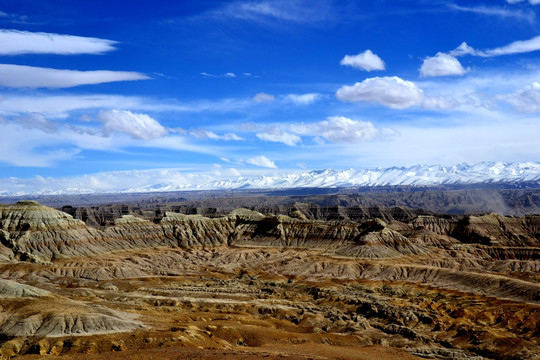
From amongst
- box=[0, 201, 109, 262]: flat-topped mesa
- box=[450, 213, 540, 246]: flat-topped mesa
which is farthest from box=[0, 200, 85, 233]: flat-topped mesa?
box=[450, 213, 540, 246]: flat-topped mesa

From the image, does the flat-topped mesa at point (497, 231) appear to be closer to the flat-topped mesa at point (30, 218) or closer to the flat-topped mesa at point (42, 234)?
the flat-topped mesa at point (42, 234)

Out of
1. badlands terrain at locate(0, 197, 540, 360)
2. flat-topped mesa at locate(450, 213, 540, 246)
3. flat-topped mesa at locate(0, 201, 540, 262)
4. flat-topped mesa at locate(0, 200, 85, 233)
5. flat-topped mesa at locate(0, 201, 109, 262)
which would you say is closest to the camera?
badlands terrain at locate(0, 197, 540, 360)

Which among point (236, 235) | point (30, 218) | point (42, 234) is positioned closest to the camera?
point (42, 234)

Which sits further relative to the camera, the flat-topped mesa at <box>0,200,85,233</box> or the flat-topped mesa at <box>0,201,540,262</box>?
the flat-topped mesa at <box>0,200,85,233</box>

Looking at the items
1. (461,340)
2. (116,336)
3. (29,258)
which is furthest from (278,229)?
(116,336)

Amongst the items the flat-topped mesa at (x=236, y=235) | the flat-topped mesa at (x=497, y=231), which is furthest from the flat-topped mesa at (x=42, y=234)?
the flat-topped mesa at (x=497, y=231)

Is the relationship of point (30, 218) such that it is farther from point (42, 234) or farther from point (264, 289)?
point (264, 289)

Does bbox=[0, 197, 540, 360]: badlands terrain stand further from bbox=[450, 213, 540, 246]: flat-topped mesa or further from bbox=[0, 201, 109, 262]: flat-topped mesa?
bbox=[450, 213, 540, 246]: flat-topped mesa

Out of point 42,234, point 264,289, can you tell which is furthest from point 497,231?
point 42,234

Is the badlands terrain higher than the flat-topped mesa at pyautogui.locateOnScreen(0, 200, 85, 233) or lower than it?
lower
